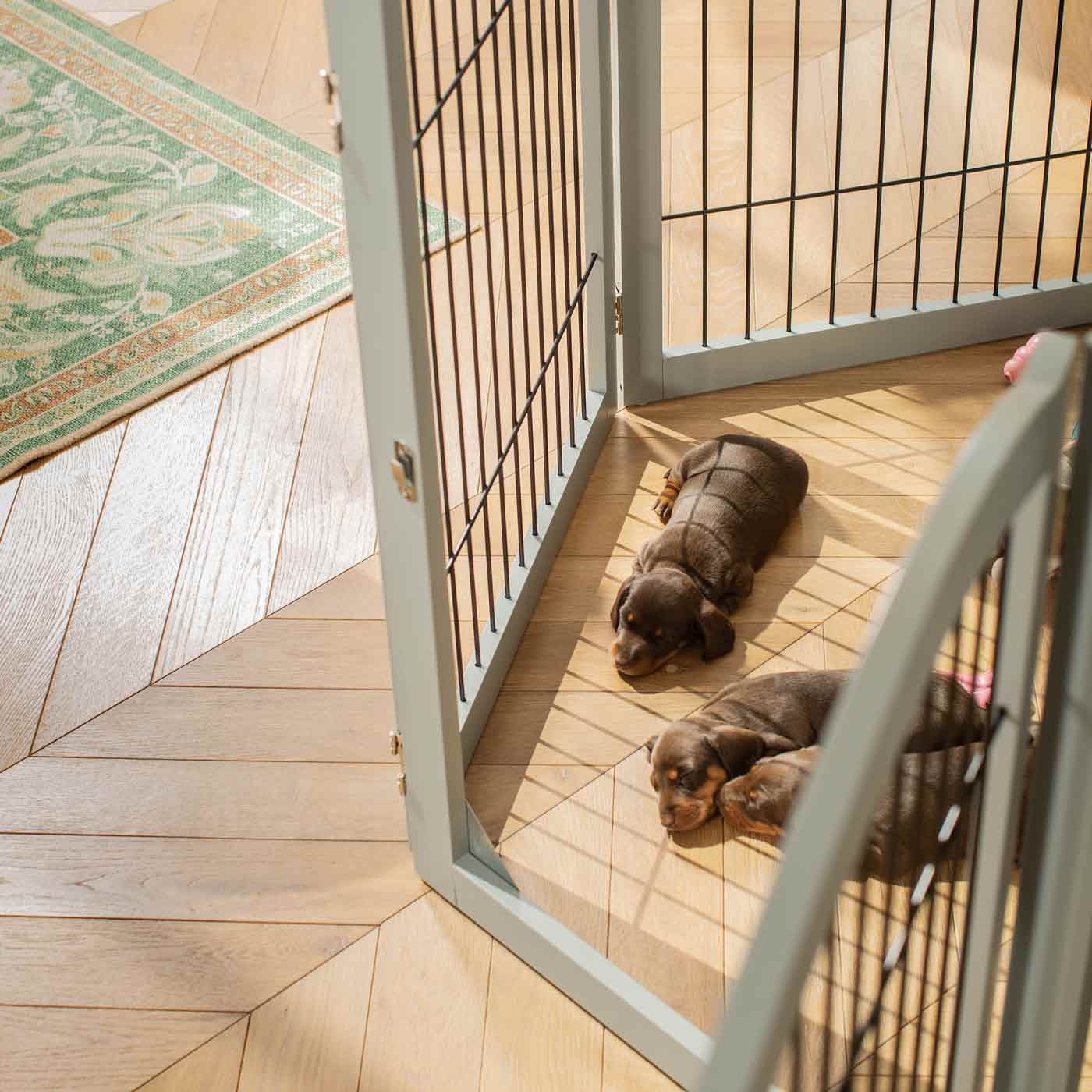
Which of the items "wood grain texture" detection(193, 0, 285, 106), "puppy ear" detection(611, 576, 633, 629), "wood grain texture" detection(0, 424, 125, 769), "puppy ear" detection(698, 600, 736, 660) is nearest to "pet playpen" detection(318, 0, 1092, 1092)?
"puppy ear" detection(611, 576, 633, 629)

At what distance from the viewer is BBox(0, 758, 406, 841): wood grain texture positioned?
1943mm

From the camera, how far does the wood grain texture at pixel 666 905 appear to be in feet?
5.46

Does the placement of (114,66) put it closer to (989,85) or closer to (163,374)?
(163,374)

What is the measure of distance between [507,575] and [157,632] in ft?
1.91

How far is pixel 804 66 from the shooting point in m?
3.53

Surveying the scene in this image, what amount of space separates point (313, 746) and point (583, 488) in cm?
67

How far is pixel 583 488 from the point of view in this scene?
243cm

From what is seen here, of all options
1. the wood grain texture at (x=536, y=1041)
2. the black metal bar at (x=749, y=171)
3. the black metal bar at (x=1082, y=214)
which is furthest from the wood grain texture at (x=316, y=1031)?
the black metal bar at (x=1082, y=214)

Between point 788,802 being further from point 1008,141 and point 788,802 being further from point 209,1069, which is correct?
point 1008,141

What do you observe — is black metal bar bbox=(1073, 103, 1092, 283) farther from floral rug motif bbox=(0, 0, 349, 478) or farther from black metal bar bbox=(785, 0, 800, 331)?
floral rug motif bbox=(0, 0, 349, 478)

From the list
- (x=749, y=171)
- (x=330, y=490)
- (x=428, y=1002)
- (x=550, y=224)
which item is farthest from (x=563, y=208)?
(x=428, y=1002)

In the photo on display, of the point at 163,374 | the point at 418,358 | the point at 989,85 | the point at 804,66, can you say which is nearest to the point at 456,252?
the point at 163,374

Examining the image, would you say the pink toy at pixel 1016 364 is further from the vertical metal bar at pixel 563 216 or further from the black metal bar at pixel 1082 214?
the vertical metal bar at pixel 563 216

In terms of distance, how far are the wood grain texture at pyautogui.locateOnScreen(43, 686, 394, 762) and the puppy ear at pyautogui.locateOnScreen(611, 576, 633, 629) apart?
13.7 inches
